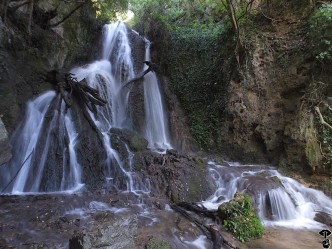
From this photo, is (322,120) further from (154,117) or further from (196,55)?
(154,117)

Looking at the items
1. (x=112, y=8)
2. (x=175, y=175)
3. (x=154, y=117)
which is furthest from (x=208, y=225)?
(x=112, y=8)

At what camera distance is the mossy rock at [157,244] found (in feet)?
14.3

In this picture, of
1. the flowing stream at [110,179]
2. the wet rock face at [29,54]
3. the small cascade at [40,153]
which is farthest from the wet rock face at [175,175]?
the wet rock face at [29,54]

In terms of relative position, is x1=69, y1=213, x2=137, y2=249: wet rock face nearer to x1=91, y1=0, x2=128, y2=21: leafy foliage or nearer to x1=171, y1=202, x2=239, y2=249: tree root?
x1=171, y1=202, x2=239, y2=249: tree root

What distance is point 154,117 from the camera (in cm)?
1069

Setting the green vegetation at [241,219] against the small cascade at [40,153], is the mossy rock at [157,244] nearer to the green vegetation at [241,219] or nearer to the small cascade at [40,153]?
the green vegetation at [241,219]

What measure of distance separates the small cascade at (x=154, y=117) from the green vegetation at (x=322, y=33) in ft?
17.7

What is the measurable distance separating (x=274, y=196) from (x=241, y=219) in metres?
1.58

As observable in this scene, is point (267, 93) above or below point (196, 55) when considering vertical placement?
below

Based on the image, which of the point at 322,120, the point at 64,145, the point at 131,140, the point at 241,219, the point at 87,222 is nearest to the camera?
the point at 87,222

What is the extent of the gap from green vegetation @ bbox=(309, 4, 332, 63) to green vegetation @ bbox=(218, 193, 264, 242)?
4.73 m

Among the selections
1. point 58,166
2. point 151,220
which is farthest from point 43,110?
point 151,220

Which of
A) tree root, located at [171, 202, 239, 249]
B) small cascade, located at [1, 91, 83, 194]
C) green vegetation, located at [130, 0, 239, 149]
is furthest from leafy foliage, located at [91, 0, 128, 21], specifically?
tree root, located at [171, 202, 239, 249]

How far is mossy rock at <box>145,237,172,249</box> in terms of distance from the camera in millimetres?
4371
